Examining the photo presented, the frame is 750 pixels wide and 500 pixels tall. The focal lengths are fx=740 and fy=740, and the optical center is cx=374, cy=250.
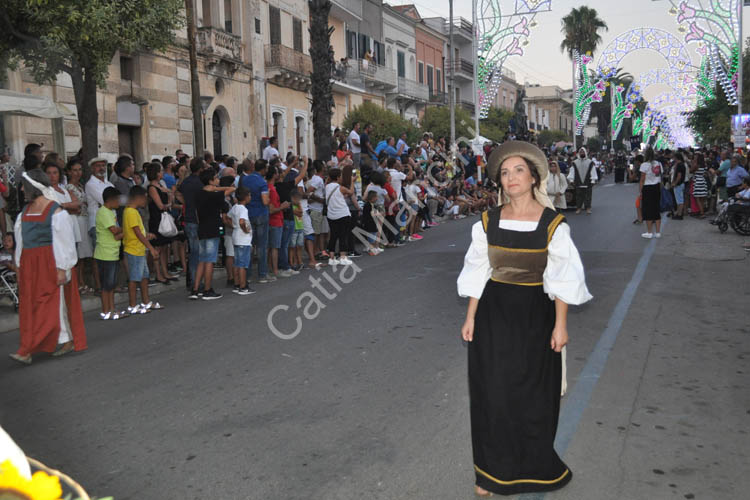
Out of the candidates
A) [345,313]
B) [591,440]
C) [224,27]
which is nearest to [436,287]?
[345,313]

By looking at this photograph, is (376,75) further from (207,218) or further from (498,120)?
(207,218)

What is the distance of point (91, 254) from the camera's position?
10.8m

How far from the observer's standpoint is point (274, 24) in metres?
29.7

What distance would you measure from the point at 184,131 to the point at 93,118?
438 inches

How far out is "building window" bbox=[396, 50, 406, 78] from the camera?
144ft

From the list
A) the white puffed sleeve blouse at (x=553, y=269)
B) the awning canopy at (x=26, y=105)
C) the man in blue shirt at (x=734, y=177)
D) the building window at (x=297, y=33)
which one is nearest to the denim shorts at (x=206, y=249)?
the awning canopy at (x=26, y=105)

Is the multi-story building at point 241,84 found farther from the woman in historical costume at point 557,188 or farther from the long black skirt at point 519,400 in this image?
the long black skirt at point 519,400

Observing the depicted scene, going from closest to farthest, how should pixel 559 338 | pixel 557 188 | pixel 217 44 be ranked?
pixel 559 338
pixel 557 188
pixel 217 44

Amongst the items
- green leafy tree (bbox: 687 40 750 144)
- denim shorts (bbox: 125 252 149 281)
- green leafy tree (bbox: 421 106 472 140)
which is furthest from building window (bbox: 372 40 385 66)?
denim shorts (bbox: 125 252 149 281)

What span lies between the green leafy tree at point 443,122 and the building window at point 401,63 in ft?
8.67

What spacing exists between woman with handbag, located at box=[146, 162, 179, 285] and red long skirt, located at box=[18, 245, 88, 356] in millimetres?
3759

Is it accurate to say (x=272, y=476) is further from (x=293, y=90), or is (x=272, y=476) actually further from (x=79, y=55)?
(x=293, y=90)

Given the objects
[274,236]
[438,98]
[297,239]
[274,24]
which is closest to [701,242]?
[297,239]

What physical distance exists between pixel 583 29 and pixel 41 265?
61322mm
